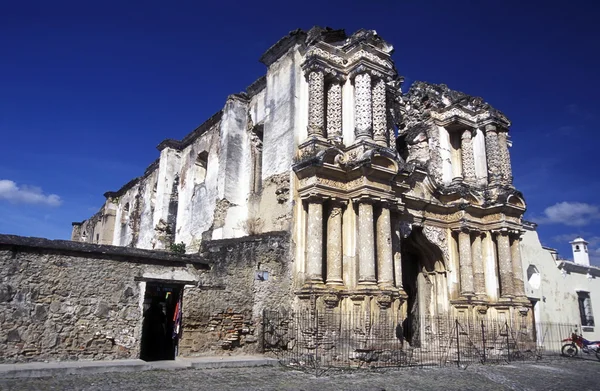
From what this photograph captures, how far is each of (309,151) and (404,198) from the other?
3805 mm

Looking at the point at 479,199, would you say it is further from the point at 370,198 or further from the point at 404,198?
the point at 370,198

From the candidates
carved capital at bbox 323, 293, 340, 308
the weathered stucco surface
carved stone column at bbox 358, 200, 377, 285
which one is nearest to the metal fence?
carved capital at bbox 323, 293, 340, 308

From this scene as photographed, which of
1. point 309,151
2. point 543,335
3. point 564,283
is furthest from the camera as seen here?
point 564,283

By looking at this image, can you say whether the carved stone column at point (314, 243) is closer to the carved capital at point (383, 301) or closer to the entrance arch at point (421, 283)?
the carved capital at point (383, 301)

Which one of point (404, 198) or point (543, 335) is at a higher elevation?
point (404, 198)

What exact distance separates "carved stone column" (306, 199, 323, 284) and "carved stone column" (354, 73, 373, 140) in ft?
8.23

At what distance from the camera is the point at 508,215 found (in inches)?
683

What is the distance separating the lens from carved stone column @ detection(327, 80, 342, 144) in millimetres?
14256

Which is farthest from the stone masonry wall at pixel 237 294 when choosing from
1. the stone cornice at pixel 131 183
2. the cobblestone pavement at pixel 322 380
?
the stone cornice at pixel 131 183

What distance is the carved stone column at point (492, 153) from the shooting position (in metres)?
17.9

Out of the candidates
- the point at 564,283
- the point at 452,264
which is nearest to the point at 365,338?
the point at 452,264

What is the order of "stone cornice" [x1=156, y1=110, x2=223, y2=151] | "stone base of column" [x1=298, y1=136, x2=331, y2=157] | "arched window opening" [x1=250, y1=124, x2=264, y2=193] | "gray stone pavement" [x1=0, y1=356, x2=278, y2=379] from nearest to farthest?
"gray stone pavement" [x1=0, y1=356, x2=278, y2=379]
"stone base of column" [x1=298, y1=136, x2=331, y2=157]
"arched window opening" [x1=250, y1=124, x2=264, y2=193]
"stone cornice" [x1=156, y1=110, x2=223, y2=151]

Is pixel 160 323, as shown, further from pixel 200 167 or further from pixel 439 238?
pixel 439 238

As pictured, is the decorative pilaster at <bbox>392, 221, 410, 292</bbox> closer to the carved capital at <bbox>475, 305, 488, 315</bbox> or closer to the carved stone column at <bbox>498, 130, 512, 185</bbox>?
the carved capital at <bbox>475, 305, 488, 315</bbox>
